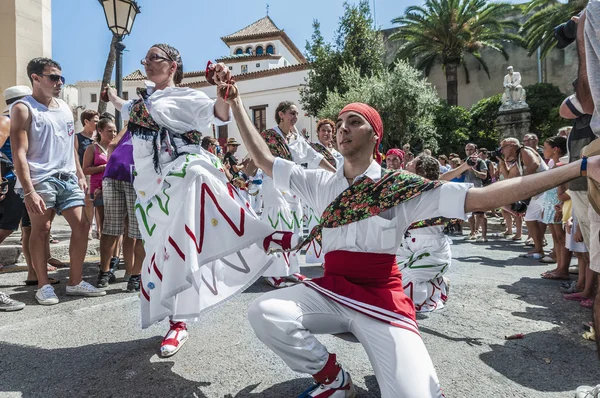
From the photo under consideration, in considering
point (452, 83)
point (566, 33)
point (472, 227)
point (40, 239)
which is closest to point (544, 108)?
point (452, 83)

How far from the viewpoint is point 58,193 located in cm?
394

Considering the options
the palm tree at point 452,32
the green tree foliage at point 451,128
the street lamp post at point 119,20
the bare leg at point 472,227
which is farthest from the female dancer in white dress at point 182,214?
the palm tree at point 452,32

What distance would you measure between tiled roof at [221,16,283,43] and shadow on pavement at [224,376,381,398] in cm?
4079

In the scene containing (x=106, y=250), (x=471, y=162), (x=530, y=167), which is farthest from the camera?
(x=530, y=167)

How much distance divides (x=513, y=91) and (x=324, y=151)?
19342 mm

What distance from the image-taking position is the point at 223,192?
2.78 m

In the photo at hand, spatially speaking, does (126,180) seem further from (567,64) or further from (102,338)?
A: (567,64)

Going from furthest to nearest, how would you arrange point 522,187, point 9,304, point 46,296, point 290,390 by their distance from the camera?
point 46,296
point 9,304
point 290,390
point 522,187

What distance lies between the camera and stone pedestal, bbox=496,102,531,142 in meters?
20.2

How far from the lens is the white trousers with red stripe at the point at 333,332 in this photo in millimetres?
1824

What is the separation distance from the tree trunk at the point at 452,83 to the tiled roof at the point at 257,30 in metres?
18.0

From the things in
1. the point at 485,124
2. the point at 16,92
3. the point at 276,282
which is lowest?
the point at 276,282

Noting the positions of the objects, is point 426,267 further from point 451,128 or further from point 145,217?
point 451,128

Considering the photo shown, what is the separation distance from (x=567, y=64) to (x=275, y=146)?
98.1ft
